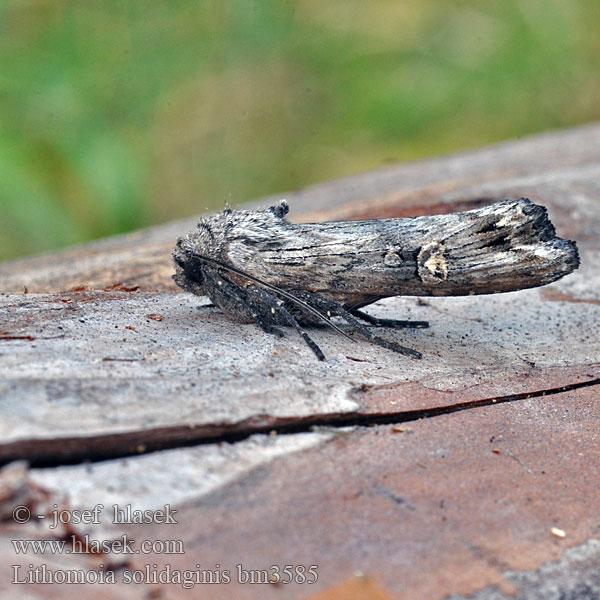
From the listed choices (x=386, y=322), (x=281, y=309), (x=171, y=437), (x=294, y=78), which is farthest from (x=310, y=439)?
(x=294, y=78)

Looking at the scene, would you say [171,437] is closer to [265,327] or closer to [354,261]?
[265,327]

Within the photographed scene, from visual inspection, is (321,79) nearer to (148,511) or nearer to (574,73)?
(574,73)

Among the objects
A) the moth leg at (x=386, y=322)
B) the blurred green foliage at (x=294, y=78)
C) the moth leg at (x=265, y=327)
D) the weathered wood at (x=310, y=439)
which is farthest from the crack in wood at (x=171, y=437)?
the blurred green foliage at (x=294, y=78)

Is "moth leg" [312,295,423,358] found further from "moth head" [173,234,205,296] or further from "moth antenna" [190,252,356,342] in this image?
"moth head" [173,234,205,296]

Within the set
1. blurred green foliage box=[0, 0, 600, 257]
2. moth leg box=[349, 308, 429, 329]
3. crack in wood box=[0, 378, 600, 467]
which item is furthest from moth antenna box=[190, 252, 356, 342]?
blurred green foliage box=[0, 0, 600, 257]

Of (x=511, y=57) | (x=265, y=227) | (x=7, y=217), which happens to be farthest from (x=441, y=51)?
(x=265, y=227)
